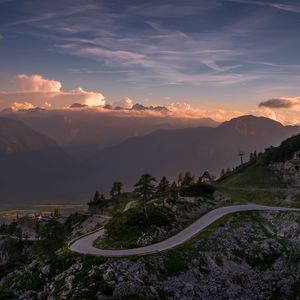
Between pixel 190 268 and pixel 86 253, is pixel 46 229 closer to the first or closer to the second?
pixel 86 253

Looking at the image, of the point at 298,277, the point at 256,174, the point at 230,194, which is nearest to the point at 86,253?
the point at 298,277

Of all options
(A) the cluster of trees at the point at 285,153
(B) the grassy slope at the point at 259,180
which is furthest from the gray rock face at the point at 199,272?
(A) the cluster of trees at the point at 285,153

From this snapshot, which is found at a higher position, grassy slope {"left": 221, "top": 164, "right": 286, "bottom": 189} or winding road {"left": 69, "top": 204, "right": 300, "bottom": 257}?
grassy slope {"left": 221, "top": 164, "right": 286, "bottom": 189}

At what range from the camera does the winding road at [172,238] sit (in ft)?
215

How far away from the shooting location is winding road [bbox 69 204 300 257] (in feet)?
215

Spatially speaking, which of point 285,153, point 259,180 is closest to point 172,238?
point 259,180

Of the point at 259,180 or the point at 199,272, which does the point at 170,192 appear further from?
the point at 199,272

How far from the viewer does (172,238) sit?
7356 cm

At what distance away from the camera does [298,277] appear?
6731cm

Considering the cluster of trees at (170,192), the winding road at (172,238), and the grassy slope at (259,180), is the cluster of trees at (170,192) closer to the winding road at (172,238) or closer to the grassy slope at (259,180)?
the winding road at (172,238)

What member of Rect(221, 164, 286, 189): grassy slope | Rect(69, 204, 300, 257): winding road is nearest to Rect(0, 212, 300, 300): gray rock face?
Result: Rect(69, 204, 300, 257): winding road

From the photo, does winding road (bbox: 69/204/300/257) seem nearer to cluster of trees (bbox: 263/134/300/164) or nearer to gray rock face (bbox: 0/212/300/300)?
gray rock face (bbox: 0/212/300/300)

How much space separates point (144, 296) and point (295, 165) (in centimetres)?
9364

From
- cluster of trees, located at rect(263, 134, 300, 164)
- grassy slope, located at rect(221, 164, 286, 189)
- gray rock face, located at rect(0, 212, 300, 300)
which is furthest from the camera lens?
cluster of trees, located at rect(263, 134, 300, 164)
